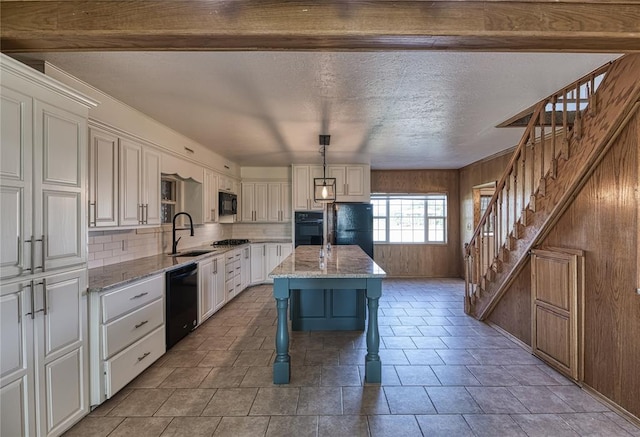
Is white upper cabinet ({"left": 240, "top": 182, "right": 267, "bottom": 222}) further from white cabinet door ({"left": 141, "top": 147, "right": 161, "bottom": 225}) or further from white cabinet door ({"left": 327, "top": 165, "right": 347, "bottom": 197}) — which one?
white cabinet door ({"left": 141, "top": 147, "right": 161, "bottom": 225})

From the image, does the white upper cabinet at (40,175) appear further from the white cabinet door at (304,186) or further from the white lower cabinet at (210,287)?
the white cabinet door at (304,186)

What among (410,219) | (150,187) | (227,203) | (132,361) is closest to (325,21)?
(150,187)

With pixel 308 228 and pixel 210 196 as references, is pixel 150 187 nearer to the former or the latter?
pixel 210 196

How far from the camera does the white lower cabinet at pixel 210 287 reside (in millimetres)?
3982

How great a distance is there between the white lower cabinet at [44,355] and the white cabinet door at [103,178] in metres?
0.77

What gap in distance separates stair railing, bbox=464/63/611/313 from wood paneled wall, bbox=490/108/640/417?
37 centimetres

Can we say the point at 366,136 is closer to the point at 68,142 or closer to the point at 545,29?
the point at 545,29

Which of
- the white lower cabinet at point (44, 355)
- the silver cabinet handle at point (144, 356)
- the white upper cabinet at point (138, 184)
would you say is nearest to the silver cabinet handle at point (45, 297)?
the white lower cabinet at point (44, 355)

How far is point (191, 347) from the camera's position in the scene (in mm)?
3389

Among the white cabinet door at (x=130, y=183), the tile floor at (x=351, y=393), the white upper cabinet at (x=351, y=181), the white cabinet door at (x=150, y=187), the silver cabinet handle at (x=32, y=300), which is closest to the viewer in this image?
the silver cabinet handle at (x=32, y=300)

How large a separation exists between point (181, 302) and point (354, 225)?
3.50 metres

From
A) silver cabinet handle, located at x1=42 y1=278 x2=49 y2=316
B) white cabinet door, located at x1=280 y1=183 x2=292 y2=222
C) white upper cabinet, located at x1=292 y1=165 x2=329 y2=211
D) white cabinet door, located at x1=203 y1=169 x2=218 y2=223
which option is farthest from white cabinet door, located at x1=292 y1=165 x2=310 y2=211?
silver cabinet handle, located at x1=42 y1=278 x2=49 y2=316

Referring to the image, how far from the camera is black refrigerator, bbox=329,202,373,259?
607 centimetres

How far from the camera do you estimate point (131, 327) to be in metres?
2.59
